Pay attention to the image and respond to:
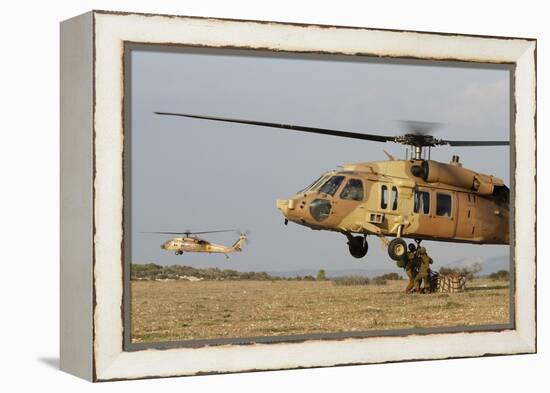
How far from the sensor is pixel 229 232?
13.7 m

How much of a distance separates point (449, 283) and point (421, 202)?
0.89m

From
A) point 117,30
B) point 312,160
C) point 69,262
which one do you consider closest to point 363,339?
point 312,160

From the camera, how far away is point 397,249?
49.2ft

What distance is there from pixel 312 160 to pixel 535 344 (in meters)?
3.23

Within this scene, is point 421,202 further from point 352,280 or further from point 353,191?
A: point 352,280

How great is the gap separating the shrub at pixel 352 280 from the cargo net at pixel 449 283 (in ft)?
2.76

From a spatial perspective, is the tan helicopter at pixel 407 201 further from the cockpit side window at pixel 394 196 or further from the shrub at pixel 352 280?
the shrub at pixel 352 280

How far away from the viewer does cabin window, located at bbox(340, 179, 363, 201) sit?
1490 centimetres

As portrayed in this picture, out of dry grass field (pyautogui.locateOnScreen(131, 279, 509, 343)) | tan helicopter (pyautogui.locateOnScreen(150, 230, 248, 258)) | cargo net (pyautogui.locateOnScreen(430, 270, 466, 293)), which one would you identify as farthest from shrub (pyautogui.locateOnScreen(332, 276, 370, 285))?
tan helicopter (pyautogui.locateOnScreen(150, 230, 248, 258))

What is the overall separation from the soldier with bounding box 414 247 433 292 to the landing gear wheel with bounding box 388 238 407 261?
0.67ft

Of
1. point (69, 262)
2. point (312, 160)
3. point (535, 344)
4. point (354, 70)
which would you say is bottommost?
point (535, 344)

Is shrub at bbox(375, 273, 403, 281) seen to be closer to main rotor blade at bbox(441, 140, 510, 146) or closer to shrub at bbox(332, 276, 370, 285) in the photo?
shrub at bbox(332, 276, 370, 285)

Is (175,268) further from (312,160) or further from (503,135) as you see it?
(503,135)

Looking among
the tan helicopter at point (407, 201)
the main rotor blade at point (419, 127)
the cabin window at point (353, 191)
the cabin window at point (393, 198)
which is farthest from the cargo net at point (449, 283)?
the main rotor blade at point (419, 127)
